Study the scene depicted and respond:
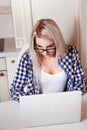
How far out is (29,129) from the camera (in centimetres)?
122

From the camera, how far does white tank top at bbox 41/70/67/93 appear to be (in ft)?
5.33

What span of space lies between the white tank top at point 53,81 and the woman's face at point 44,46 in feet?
0.47

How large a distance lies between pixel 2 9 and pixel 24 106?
5.59 ft

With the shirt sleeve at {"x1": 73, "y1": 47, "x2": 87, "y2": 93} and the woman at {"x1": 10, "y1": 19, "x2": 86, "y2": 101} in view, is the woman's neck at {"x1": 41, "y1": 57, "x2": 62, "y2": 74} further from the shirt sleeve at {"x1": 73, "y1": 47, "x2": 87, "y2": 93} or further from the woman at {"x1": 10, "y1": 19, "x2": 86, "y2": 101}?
the shirt sleeve at {"x1": 73, "y1": 47, "x2": 87, "y2": 93}

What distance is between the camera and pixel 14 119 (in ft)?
4.28

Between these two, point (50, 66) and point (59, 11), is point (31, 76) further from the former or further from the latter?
point (59, 11)

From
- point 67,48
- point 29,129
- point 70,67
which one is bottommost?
point 29,129

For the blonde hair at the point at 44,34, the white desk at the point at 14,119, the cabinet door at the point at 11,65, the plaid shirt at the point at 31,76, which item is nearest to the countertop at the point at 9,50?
the cabinet door at the point at 11,65

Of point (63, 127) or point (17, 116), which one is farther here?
point (17, 116)

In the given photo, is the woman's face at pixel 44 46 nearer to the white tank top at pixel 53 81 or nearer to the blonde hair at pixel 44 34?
the blonde hair at pixel 44 34

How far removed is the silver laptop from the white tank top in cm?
42

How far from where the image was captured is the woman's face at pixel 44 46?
1533 mm

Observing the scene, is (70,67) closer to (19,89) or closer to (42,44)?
(42,44)

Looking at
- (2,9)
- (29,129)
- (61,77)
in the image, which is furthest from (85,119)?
(2,9)
